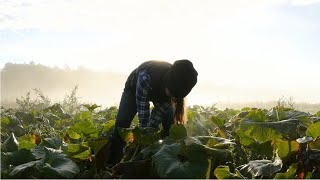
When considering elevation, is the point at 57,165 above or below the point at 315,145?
below

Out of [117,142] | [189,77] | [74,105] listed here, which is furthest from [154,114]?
[74,105]

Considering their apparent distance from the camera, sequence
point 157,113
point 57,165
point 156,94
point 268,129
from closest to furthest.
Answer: point 57,165, point 268,129, point 156,94, point 157,113

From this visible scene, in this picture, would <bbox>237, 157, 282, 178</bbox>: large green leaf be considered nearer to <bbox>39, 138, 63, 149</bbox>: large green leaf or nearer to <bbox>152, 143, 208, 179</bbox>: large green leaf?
<bbox>152, 143, 208, 179</bbox>: large green leaf

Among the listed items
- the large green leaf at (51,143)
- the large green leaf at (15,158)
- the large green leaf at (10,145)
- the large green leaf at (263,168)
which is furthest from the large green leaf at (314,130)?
the large green leaf at (10,145)

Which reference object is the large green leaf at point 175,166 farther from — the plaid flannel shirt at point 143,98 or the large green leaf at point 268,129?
the plaid flannel shirt at point 143,98

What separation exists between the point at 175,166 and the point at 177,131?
1.91ft

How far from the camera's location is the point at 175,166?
8.20ft

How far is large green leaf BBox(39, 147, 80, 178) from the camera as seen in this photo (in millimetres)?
2854

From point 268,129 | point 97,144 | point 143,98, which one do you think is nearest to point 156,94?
point 143,98

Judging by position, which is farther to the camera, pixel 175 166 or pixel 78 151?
pixel 78 151

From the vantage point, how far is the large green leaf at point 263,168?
8.35ft

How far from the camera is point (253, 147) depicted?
3.24 metres

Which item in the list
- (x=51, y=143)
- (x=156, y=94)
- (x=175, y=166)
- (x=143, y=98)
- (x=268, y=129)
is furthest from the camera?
(x=156, y=94)

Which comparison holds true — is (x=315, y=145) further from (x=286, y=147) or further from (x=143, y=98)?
(x=143, y=98)
